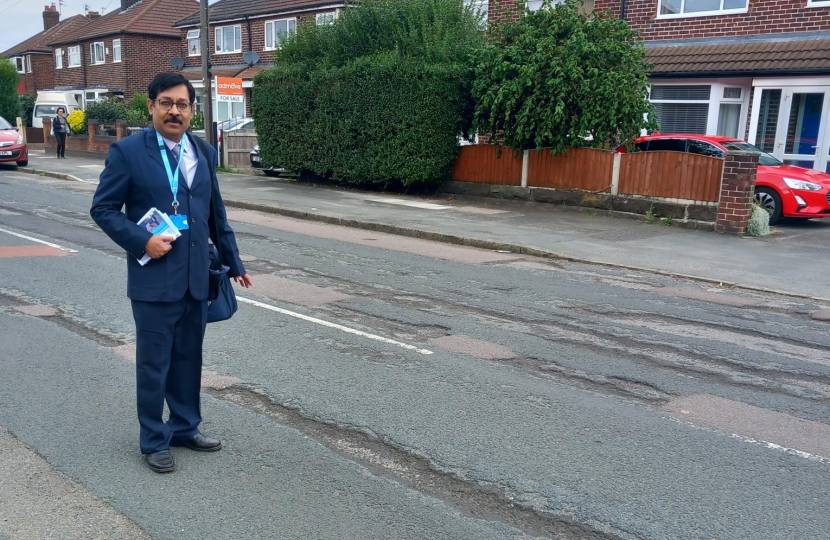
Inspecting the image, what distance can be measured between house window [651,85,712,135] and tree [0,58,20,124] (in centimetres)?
3395

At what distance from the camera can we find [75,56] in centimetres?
4519

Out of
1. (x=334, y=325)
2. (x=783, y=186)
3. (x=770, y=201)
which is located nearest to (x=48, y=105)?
(x=770, y=201)

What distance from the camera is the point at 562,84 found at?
15.0 m

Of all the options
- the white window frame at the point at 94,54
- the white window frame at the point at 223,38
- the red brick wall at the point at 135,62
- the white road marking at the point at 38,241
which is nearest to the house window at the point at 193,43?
the white window frame at the point at 223,38

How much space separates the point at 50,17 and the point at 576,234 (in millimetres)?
54837

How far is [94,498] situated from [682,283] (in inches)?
310

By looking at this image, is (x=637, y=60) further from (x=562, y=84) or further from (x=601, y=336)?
(x=601, y=336)

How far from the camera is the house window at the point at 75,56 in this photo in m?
44.7

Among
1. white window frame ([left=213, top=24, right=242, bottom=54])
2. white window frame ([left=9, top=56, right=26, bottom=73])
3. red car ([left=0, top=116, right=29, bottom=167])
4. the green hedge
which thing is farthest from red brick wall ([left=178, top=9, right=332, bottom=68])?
white window frame ([left=9, top=56, right=26, bottom=73])

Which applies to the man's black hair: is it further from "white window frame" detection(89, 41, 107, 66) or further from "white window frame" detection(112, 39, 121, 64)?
"white window frame" detection(89, 41, 107, 66)

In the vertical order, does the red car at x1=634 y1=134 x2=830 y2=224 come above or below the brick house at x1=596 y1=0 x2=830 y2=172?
below

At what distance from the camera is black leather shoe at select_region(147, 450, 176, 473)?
413cm

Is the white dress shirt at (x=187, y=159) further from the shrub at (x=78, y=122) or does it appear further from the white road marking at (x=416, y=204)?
the shrub at (x=78, y=122)

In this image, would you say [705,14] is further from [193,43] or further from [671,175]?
[193,43]
